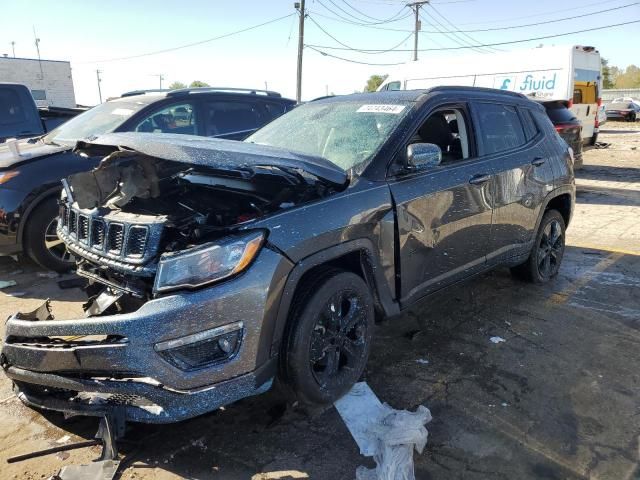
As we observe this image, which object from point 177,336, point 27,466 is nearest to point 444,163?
point 177,336

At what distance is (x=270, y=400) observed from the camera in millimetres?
3123

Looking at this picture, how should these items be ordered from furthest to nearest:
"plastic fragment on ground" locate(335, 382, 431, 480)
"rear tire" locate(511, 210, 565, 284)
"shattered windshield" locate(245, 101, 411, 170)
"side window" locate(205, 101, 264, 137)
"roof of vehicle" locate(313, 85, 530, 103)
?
1. "side window" locate(205, 101, 264, 137)
2. "rear tire" locate(511, 210, 565, 284)
3. "roof of vehicle" locate(313, 85, 530, 103)
4. "shattered windshield" locate(245, 101, 411, 170)
5. "plastic fragment on ground" locate(335, 382, 431, 480)

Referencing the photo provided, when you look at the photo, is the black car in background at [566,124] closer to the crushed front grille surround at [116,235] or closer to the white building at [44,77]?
the crushed front grille surround at [116,235]

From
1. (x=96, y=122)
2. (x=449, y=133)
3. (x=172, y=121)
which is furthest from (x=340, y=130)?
(x=96, y=122)

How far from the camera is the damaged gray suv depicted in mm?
2361

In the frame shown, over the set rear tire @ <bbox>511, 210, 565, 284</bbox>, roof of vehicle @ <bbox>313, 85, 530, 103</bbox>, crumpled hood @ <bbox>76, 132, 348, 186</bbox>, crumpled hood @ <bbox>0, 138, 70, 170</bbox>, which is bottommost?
rear tire @ <bbox>511, 210, 565, 284</bbox>

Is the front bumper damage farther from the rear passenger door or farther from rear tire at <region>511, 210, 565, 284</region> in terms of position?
rear tire at <region>511, 210, 565, 284</region>

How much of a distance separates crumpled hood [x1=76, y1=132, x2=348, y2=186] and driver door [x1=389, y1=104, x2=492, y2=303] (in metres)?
0.57

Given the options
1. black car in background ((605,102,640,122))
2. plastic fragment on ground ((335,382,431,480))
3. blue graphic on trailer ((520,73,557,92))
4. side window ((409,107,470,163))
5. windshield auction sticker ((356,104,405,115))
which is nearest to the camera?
plastic fragment on ground ((335,382,431,480))

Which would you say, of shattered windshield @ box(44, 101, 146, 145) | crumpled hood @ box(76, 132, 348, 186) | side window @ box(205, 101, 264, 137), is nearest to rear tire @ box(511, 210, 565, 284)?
crumpled hood @ box(76, 132, 348, 186)

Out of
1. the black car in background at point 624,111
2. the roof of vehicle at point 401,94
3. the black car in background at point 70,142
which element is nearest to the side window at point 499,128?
the roof of vehicle at point 401,94

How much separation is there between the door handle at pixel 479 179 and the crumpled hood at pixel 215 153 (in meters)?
1.25

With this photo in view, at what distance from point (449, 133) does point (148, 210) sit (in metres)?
2.51

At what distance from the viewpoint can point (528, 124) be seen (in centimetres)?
475
